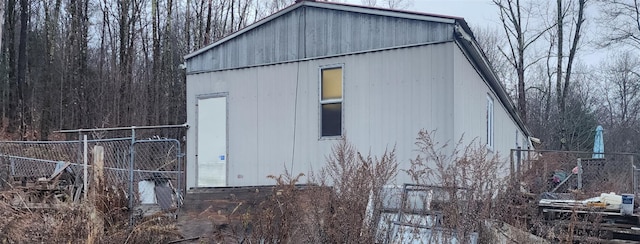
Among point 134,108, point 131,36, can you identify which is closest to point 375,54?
point 134,108

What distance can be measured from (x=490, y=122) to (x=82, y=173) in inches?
317

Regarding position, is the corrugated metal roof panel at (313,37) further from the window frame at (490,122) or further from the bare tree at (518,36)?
the bare tree at (518,36)

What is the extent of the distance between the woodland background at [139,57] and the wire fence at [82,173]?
774cm

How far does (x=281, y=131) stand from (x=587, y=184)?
7.62 m

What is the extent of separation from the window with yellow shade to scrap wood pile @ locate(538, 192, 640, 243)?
341cm

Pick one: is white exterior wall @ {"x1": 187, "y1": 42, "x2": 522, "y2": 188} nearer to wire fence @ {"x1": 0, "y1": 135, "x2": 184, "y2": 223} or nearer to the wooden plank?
wire fence @ {"x1": 0, "y1": 135, "x2": 184, "y2": 223}

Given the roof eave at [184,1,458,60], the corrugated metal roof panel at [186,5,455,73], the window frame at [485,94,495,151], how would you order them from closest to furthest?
the roof eave at [184,1,458,60]
the corrugated metal roof panel at [186,5,455,73]
the window frame at [485,94,495,151]

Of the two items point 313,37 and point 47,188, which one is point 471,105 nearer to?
point 313,37

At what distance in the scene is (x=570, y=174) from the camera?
438 inches

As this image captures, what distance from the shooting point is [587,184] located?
1117 cm

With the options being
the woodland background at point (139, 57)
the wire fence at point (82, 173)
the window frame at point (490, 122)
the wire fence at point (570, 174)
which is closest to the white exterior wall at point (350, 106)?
the window frame at point (490, 122)

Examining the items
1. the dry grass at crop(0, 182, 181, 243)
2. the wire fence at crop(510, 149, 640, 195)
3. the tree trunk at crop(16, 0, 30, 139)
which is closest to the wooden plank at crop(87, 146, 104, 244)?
the dry grass at crop(0, 182, 181, 243)

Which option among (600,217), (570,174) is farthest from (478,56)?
(570,174)

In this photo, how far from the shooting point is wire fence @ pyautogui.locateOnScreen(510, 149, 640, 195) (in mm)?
7785
